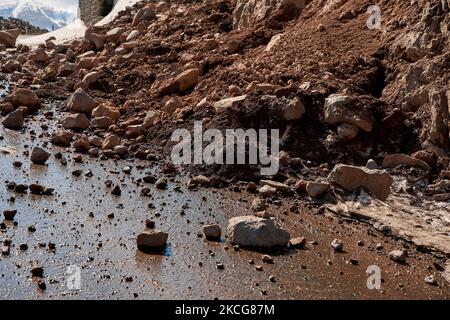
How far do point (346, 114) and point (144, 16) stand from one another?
6874 millimetres

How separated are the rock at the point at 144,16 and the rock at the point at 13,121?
16.7ft

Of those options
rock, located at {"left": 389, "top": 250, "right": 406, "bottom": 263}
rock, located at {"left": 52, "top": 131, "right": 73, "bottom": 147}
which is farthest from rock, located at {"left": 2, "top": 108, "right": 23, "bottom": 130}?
rock, located at {"left": 389, "top": 250, "right": 406, "bottom": 263}

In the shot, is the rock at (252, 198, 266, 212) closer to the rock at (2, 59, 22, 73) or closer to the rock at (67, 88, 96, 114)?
the rock at (67, 88, 96, 114)

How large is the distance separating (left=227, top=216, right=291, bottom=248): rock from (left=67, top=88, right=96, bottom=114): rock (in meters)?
4.42

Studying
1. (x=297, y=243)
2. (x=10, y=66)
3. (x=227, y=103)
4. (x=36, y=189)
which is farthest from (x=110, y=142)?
(x=10, y=66)

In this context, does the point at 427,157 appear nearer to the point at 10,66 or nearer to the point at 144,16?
the point at 144,16

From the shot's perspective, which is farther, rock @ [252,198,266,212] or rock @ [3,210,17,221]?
rock @ [252,198,266,212]

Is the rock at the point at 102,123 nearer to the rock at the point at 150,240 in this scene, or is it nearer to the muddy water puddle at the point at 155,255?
the muddy water puddle at the point at 155,255

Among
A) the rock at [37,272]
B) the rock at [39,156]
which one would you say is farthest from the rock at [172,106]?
the rock at [37,272]

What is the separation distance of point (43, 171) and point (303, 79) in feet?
10.3

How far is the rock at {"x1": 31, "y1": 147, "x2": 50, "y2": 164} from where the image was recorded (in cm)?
711

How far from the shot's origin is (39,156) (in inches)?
280

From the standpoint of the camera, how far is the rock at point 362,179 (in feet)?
20.6
